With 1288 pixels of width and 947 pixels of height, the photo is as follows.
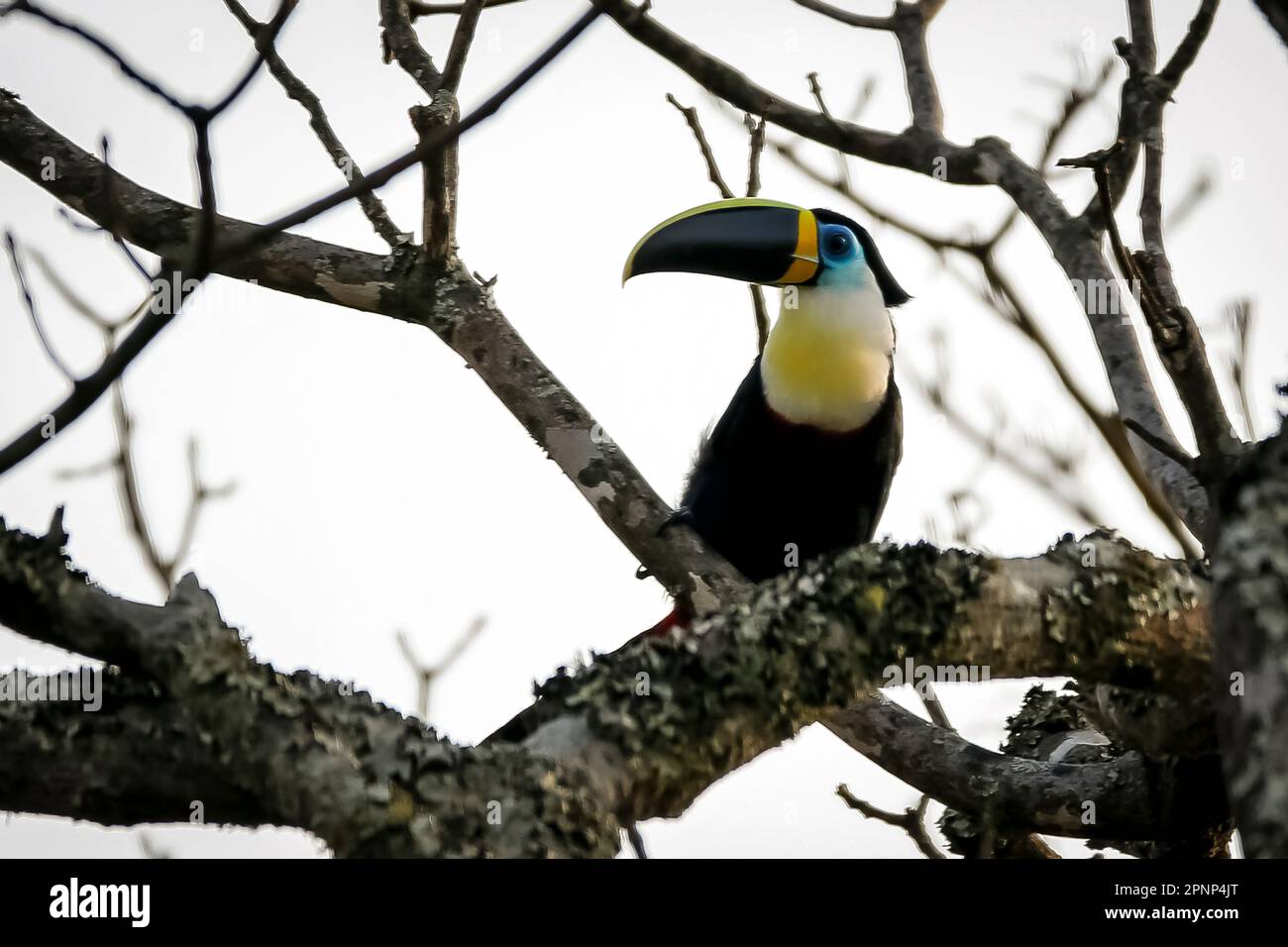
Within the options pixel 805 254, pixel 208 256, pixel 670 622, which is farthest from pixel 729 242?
pixel 208 256

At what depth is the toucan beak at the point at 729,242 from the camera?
13.5 feet

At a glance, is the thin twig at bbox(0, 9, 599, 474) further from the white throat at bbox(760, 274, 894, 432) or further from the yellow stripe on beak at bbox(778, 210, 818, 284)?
the yellow stripe on beak at bbox(778, 210, 818, 284)

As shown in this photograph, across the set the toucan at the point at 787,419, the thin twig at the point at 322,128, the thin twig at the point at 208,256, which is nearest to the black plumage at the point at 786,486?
the toucan at the point at 787,419

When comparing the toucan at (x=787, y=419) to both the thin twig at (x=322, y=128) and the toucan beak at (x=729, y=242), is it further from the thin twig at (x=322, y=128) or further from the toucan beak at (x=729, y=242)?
the thin twig at (x=322, y=128)

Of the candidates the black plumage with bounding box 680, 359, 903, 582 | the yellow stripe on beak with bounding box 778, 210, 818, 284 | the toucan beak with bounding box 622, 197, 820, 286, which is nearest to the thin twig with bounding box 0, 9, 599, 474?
the toucan beak with bounding box 622, 197, 820, 286

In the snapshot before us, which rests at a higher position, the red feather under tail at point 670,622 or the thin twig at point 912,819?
the red feather under tail at point 670,622

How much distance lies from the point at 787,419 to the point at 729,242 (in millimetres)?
615

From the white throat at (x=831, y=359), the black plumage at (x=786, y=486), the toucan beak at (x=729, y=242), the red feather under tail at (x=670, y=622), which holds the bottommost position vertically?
the red feather under tail at (x=670, y=622)

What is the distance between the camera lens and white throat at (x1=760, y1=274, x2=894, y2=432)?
416 cm

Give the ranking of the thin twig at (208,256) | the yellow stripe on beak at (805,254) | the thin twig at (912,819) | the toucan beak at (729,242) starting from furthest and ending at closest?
the yellow stripe on beak at (805,254), the toucan beak at (729,242), the thin twig at (912,819), the thin twig at (208,256)

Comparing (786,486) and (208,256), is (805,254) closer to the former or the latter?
(786,486)
